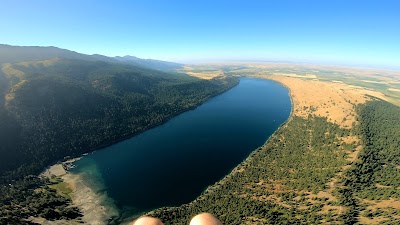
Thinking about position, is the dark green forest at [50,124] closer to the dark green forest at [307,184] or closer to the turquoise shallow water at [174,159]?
the turquoise shallow water at [174,159]

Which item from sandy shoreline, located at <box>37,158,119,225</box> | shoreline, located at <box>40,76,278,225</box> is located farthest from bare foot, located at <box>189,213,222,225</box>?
sandy shoreline, located at <box>37,158,119,225</box>

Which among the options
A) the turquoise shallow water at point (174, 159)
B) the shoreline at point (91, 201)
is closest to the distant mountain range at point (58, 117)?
the turquoise shallow water at point (174, 159)

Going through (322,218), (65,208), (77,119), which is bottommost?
(65,208)

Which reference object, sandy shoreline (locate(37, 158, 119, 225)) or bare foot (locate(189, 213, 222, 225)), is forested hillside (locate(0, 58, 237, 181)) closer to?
sandy shoreline (locate(37, 158, 119, 225))

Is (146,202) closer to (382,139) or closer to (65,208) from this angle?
(65,208)

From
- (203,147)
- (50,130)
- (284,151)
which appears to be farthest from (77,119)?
(284,151)

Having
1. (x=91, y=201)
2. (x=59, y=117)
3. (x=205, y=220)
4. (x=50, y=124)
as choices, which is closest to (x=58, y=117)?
(x=59, y=117)
